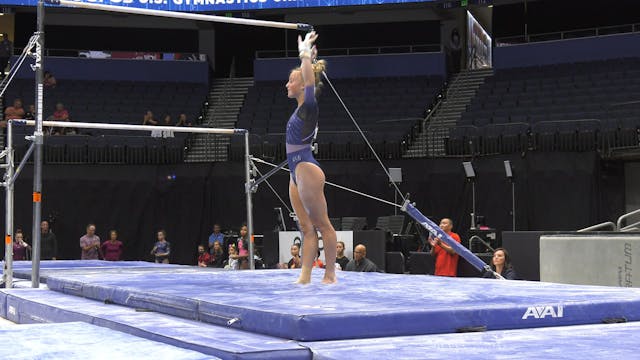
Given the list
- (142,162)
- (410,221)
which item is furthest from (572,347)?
(142,162)

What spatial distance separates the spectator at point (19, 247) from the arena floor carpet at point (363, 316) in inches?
354

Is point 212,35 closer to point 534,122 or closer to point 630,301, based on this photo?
point 534,122

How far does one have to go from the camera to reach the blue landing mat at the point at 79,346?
369 centimetres

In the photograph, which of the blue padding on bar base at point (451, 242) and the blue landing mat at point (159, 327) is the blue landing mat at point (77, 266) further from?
the blue padding on bar base at point (451, 242)

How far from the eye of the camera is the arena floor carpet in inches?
155

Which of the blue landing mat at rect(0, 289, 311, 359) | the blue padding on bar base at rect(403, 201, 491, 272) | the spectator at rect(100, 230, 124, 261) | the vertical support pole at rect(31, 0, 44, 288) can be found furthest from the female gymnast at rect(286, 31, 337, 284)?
the spectator at rect(100, 230, 124, 261)

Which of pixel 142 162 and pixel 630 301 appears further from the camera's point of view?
pixel 142 162

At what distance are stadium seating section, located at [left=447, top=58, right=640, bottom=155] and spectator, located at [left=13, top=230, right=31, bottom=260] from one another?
816 centimetres

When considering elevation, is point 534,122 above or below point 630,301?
above

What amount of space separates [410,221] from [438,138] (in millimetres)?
3176

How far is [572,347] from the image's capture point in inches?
153

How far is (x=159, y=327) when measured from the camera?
466cm

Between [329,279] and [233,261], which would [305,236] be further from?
[233,261]

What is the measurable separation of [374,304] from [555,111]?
13361 mm
